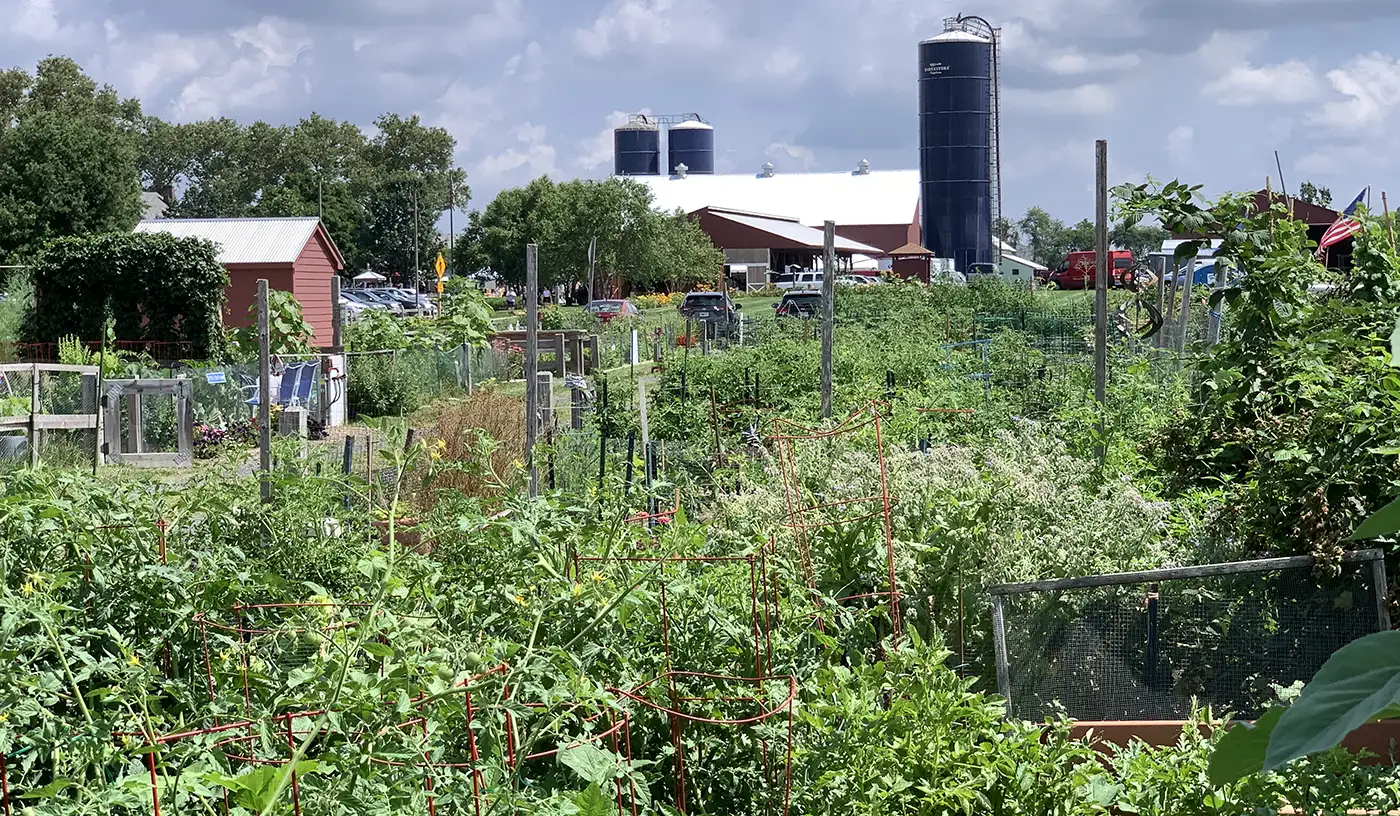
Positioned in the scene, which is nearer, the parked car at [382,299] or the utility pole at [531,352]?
the utility pole at [531,352]

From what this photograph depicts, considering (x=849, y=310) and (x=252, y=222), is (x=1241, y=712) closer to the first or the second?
(x=849, y=310)

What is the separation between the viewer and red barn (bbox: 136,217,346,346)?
1043 inches

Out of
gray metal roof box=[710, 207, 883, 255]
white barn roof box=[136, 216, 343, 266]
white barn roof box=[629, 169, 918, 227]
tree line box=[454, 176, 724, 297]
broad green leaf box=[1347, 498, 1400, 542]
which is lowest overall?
broad green leaf box=[1347, 498, 1400, 542]

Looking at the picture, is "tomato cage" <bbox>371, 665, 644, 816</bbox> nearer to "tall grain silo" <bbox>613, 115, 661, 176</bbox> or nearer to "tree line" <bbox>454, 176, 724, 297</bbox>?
"tree line" <bbox>454, 176, 724, 297</bbox>

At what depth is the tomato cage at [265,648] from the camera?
10.9ft

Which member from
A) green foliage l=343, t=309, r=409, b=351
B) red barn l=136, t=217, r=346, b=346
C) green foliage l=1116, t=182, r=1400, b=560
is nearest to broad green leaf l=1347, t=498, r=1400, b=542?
green foliage l=1116, t=182, r=1400, b=560

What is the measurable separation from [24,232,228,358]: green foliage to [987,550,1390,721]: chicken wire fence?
17229 millimetres

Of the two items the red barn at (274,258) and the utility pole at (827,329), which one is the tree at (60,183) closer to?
the red barn at (274,258)

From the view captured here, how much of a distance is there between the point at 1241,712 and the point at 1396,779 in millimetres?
1302

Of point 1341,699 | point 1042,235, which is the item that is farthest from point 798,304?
point 1042,235

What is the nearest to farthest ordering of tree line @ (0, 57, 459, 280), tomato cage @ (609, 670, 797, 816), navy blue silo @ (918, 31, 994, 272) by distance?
tomato cage @ (609, 670, 797, 816) → tree line @ (0, 57, 459, 280) → navy blue silo @ (918, 31, 994, 272)

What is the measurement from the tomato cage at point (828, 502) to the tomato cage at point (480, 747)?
3.57 feet

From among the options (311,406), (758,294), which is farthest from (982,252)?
(311,406)

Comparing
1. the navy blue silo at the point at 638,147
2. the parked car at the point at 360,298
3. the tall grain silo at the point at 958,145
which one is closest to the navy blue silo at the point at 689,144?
the navy blue silo at the point at 638,147
